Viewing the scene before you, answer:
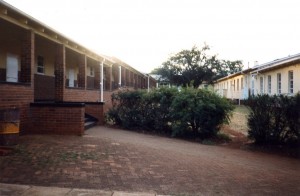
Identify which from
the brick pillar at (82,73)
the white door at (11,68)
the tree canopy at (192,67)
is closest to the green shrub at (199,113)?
the brick pillar at (82,73)

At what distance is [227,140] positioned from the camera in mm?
12898

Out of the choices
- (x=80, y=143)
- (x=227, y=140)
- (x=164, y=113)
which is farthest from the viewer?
(x=164, y=113)

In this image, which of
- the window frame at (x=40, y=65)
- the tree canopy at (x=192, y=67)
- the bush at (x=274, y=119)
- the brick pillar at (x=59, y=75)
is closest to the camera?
the bush at (x=274, y=119)

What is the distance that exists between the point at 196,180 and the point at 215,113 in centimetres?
670

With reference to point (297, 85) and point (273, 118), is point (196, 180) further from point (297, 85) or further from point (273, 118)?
point (297, 85)

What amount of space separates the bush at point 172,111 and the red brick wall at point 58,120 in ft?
12.2

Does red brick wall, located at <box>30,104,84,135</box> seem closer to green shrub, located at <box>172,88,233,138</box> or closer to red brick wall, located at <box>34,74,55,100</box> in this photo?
green shrub, located at <box>172,88,233,138</box>

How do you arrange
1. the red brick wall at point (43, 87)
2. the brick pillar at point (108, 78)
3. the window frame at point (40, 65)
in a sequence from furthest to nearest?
the brick pillar at point (108, 78) → the window frame at point (40, 65) → the red brick wall at point (43, 87)

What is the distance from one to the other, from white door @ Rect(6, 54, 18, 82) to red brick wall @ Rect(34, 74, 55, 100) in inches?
50.2

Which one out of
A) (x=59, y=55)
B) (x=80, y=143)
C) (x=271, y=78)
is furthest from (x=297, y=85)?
(x=80, y=143)

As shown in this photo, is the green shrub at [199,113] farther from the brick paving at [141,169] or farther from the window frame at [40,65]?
the window frame at [40,65]

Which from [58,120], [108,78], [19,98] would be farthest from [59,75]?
[108,78]

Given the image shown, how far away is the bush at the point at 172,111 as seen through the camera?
42.9 ft

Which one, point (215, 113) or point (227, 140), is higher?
point (215, 113)
